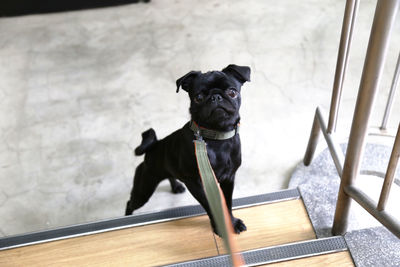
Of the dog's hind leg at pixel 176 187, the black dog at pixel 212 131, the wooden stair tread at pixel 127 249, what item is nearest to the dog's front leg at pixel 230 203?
the black dog at pixel 212 131

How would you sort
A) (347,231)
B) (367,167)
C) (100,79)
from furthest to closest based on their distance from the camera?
(100,79), (367,167), (347,231)

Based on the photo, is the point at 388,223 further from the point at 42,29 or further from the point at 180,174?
the point at 42,29

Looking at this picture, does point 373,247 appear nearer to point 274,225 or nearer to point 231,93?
point 274,225

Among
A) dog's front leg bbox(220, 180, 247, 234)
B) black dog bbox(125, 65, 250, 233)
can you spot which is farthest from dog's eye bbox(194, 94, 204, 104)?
dog's front leg bbox(220, 180, 247, 234)

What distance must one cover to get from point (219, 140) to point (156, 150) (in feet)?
1.42

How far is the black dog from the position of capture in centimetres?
143

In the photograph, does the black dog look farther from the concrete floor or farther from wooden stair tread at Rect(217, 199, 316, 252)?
the concrete floor

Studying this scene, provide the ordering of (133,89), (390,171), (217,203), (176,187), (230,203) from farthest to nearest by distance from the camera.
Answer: (133,89) < (176,187) < (230,203) < (390,171) < (217,203)

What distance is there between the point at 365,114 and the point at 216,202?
2.08 ft

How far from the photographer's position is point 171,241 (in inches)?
65.1

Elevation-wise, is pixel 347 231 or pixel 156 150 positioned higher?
pixel 156 150

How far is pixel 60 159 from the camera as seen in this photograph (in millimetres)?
2777

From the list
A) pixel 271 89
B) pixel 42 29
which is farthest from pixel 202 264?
pixel 42 29

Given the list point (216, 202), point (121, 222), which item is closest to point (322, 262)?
point (216, 202)
